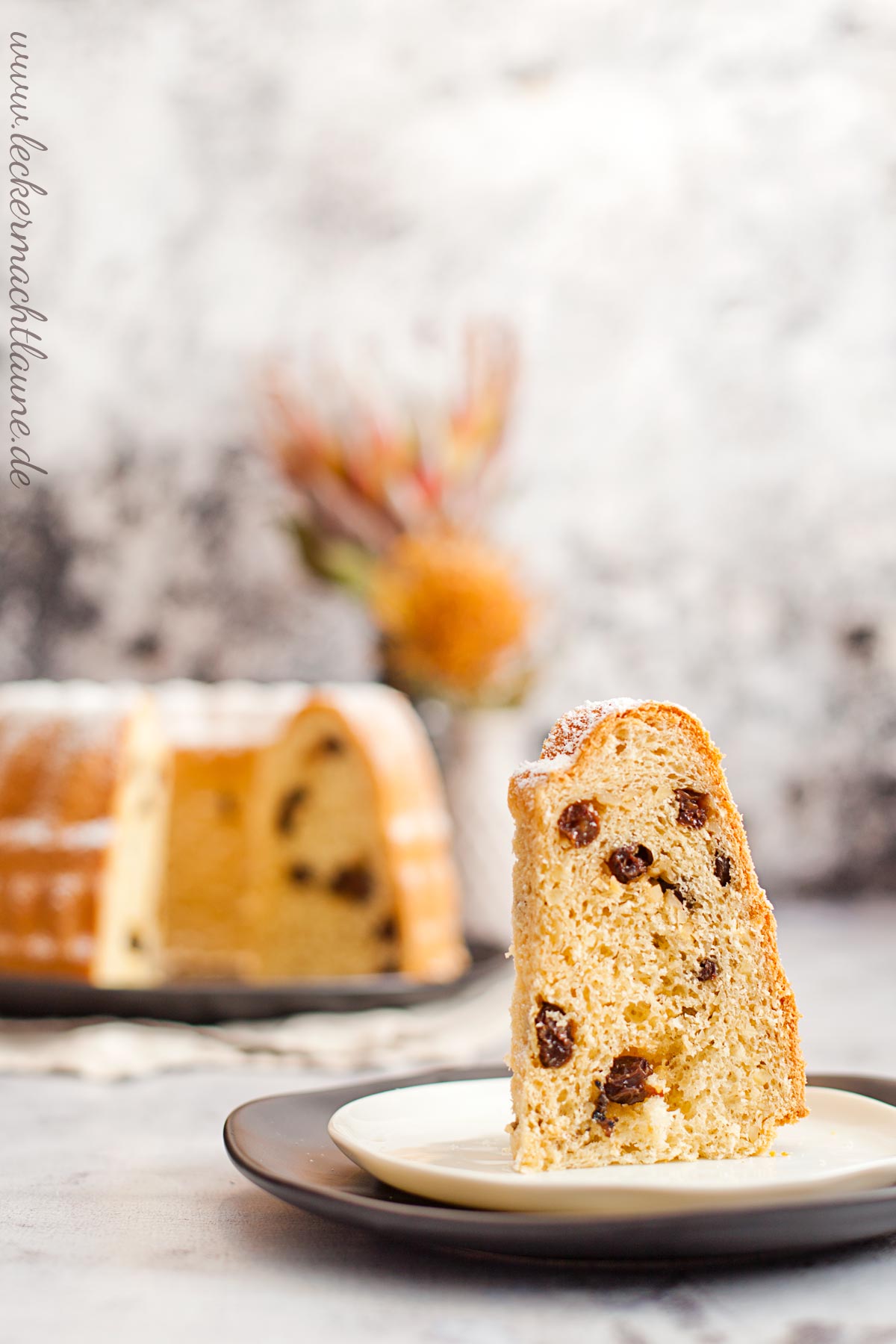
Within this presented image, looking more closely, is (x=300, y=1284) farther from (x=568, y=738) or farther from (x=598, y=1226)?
(x=568, y=738)

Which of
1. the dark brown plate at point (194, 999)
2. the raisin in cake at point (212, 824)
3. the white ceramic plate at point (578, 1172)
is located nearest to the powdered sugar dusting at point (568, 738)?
the white ceramic plate at point (578, 1172)

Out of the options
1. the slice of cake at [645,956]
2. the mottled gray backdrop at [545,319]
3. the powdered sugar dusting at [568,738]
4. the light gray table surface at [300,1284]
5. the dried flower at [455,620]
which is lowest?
the light gray table surface at [300,1284]

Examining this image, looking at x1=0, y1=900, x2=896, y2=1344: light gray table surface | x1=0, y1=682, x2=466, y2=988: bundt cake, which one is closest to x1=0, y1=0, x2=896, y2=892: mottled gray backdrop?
x1=0, y1=682, x2=466, y2=988: bundt cake

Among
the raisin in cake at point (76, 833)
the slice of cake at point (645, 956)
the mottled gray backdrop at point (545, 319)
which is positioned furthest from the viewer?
the mottled gray backdrop at point (545, 319)

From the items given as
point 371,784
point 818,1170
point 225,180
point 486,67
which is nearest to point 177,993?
point 371,784

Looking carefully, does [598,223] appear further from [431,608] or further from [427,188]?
[431,608]

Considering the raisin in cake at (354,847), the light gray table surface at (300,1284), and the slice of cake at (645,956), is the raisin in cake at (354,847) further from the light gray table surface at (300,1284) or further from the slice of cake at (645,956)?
the slice of cake at (645,956)
